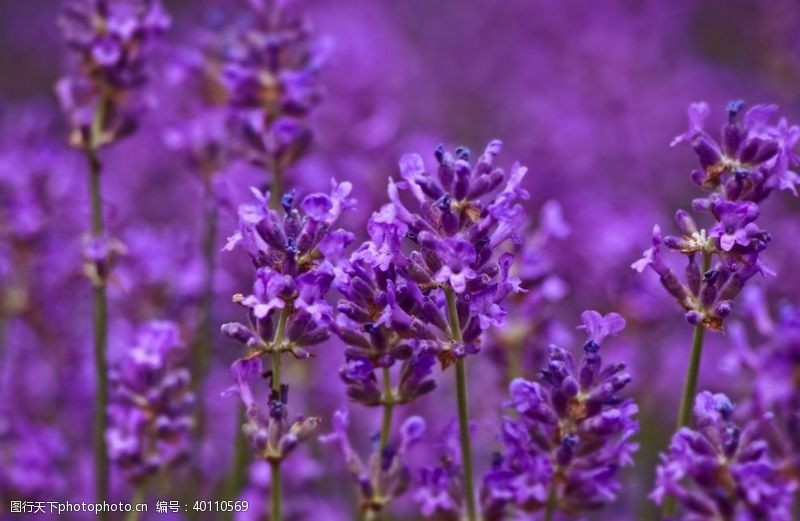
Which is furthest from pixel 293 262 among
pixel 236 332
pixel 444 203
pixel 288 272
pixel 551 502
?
pixel 551 502

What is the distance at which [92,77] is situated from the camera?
94.6 inches

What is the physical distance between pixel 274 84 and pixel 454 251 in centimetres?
100

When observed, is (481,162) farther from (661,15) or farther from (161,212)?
(661,15)

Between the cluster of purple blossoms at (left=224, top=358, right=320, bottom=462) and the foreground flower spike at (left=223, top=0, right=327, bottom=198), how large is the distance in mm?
709

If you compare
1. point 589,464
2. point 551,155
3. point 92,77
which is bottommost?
point 589,464

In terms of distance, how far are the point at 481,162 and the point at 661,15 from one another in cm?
324

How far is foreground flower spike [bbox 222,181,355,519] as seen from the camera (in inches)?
64.5

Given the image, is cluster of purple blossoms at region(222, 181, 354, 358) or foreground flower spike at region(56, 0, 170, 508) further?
foreground flower spike at region(56, 0, 170, 508)

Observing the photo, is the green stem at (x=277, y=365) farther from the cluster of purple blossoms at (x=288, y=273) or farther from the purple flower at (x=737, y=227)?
the purple flower at (x=737, y=227)

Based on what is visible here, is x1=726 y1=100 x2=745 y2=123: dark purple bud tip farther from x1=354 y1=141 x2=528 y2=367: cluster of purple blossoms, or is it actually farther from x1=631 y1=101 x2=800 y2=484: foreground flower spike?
x1=354 y1=141 x2=528 y2=367: cluster of purple blossoms

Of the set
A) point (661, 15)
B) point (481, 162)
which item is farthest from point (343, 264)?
point (661, 15)

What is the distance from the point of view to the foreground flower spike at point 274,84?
2355mm

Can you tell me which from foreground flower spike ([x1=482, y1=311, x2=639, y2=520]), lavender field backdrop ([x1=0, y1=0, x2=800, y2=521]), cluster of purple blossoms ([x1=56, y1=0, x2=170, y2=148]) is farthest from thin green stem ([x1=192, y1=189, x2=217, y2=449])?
foreground flower spike ([x1=482, y1=311, x2=639, y2=520])

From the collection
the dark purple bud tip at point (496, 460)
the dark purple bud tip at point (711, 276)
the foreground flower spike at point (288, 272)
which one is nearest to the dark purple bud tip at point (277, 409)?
the foreground flower spike at point (288, 272)
